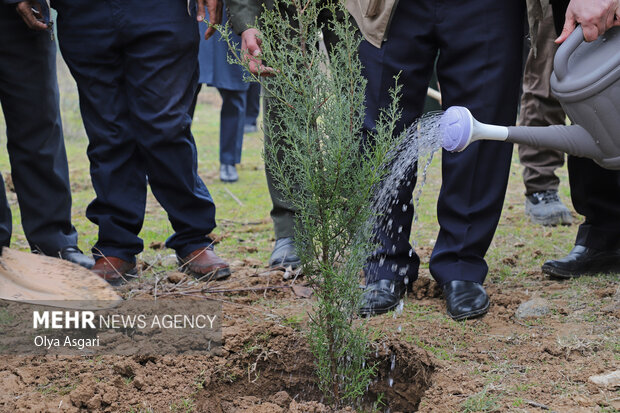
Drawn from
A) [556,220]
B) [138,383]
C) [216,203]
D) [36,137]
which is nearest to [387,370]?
[138,383]

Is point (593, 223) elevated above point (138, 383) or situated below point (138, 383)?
above

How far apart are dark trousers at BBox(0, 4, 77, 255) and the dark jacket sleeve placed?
3.61 ft

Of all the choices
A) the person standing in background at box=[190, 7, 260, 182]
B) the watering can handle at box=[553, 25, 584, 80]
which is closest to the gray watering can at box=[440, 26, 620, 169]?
the watering can handle at box=[553, 25, 584, 80]

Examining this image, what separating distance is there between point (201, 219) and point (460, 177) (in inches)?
56.9

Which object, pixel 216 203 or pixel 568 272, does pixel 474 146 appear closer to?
pixel 568 272

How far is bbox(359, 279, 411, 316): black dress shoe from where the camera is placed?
122 inches

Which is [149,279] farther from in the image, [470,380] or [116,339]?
[470,380]

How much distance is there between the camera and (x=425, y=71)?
3172 millimetres

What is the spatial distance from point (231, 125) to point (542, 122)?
3.55 m

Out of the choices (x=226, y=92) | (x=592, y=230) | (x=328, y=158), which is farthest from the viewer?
(x=226, y=92)

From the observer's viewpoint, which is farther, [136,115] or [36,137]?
[36,137]

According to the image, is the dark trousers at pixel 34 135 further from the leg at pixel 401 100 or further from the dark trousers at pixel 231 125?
the dark trousers at pixel 231 125

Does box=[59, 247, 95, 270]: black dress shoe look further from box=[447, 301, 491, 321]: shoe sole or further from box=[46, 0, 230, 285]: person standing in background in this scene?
box=[447, 301, 491, 321]: shoe sole

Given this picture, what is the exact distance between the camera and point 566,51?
8.22 ft
